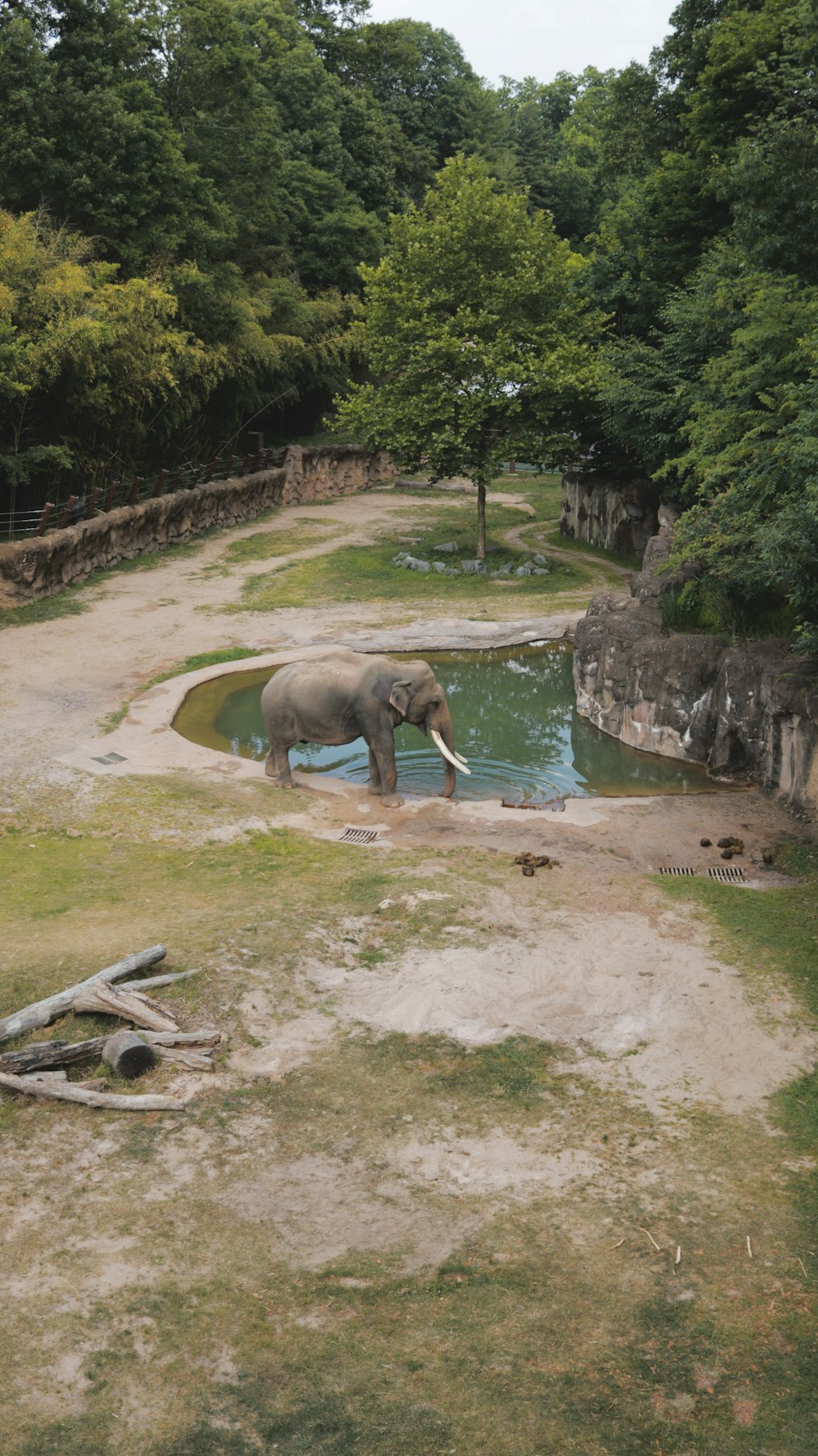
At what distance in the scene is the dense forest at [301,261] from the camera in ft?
58.7

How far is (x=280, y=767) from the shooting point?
51.3 ft

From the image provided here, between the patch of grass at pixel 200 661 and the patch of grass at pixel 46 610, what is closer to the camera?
the patch of grass at pixel 200 661

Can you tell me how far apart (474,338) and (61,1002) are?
22826mm

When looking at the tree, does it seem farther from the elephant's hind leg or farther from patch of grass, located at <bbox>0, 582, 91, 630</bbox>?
the elephant's hind leg

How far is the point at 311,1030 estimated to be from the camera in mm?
9586

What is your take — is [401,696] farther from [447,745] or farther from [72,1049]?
[72,1049]

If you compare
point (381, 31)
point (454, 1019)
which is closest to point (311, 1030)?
point (454, 1019)

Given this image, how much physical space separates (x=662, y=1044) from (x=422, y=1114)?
6.80 feet

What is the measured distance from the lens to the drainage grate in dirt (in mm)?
13087

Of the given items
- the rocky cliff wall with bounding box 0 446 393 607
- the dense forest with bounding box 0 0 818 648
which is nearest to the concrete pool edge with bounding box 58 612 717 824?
the dense forest with bounding box 0 0 818 648

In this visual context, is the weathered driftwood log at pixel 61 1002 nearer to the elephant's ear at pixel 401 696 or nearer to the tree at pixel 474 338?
the elephant's ear at pixel 401 696

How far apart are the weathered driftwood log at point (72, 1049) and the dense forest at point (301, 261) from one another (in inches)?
328

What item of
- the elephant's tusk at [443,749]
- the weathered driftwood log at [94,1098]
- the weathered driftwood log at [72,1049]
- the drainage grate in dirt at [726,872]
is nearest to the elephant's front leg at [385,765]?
the elephant's tusk at [443,749]

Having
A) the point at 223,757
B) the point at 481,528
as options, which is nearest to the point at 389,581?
the point at 481,528
